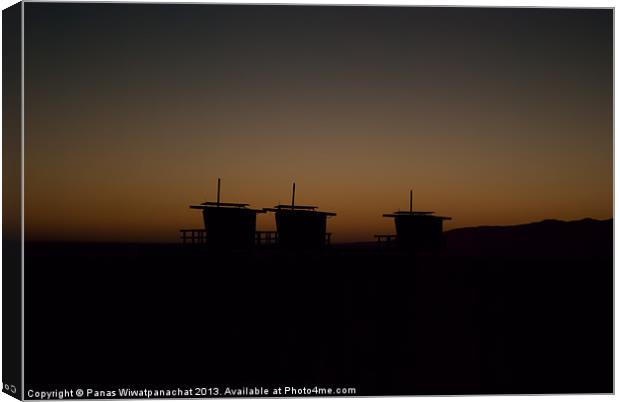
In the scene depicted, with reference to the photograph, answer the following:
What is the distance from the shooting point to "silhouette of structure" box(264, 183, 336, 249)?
13938 millimetres

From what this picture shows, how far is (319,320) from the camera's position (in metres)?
14.2

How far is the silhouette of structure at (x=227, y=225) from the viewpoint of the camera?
13.7 meters

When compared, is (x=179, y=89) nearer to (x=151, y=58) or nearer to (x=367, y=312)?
(x=151, y=58)

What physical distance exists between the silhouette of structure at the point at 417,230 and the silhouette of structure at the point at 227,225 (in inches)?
58.5

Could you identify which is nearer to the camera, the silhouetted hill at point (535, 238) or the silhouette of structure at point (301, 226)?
the silhouette of structure at point (301, 226)

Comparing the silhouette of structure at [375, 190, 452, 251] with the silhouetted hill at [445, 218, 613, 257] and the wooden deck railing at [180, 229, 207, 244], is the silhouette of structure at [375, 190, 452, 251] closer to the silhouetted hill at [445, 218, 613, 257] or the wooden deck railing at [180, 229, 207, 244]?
the silhouetted hill at [445, 218, 613, 257]

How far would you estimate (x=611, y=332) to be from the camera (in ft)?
47.6

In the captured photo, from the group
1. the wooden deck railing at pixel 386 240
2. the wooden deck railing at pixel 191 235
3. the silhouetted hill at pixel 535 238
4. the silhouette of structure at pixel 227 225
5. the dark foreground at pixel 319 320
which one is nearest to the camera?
the silhouette of structure at pixel 227 225

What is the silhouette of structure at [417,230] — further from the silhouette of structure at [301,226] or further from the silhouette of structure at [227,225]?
the silhouette of structure at [227,225]

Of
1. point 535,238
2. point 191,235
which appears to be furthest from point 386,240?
point 191,235

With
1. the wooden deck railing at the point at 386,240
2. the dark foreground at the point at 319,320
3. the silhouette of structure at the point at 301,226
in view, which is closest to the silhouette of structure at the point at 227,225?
the dark foreground at the point at 319,320

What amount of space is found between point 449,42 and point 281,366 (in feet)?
13.7

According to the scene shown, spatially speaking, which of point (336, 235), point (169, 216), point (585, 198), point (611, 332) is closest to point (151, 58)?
point (169, 216)

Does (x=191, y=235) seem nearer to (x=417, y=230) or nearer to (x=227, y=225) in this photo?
(x=227, y=225)
